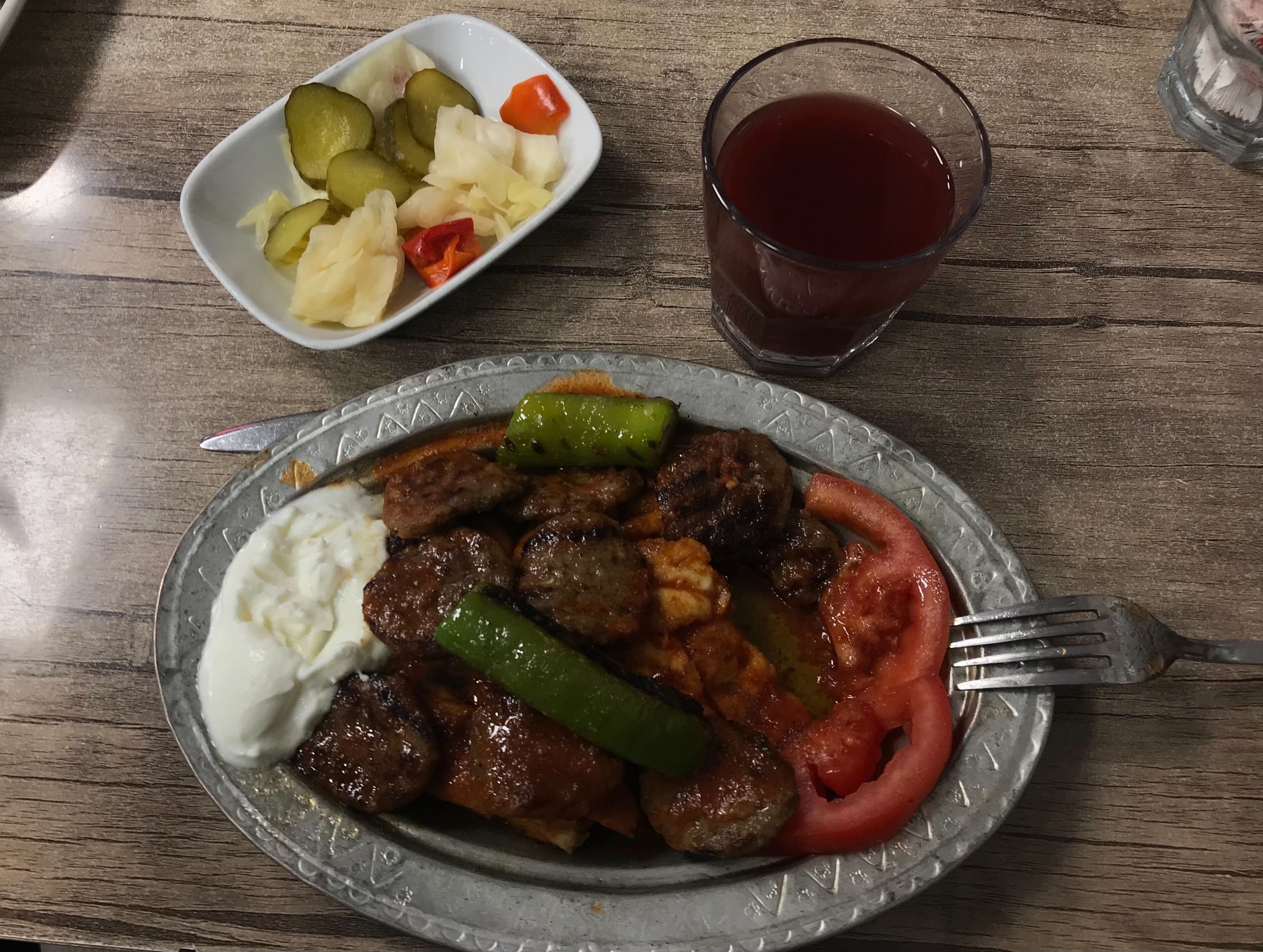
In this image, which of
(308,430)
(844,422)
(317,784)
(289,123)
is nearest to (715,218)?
(844,422)

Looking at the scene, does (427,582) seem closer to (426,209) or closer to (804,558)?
(804,558)

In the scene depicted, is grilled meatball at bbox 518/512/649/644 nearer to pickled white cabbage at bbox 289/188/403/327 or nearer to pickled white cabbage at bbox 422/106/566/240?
pickled white cabbage at bbox 289/188/403/327

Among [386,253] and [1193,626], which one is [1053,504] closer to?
[1193,626]

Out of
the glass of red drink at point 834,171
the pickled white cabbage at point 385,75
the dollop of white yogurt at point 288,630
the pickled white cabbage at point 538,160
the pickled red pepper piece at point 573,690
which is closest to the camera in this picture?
the pickled red pepper piece at point 573,690

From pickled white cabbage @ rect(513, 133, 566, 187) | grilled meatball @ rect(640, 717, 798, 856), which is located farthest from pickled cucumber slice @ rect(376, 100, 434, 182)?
grilled meatball @ rect(640, 717, 798, 856)

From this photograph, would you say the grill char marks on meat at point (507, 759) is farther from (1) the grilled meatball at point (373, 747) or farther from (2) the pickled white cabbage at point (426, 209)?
(2) the pickled white cabbage at point (426, 209)

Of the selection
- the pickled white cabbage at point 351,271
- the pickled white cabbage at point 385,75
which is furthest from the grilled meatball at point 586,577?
the pickled white cabbage at point 385,75

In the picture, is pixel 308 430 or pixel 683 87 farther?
pixel 683 87

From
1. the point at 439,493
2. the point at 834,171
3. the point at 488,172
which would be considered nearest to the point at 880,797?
the point at 439,493
